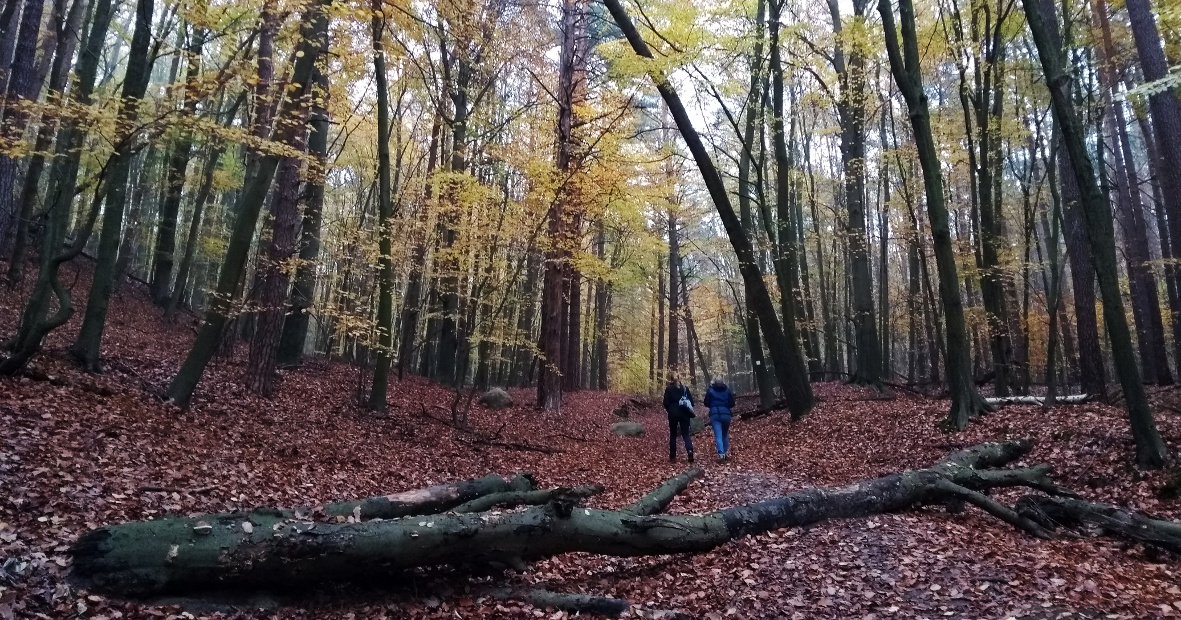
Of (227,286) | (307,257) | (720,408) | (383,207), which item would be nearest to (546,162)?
(383,207)

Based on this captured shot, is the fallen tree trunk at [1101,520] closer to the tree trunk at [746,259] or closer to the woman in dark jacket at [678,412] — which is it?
the woman in dark jacket at [678,412]

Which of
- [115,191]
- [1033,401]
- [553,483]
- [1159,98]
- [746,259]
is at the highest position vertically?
[1159,98]

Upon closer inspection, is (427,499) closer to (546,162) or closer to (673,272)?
(546,162)

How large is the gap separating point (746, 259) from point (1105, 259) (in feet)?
23.6

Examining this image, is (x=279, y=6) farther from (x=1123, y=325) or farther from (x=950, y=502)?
(x=1123, y=325)

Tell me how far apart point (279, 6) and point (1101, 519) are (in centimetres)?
1321

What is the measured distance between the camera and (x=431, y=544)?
5.04 meters

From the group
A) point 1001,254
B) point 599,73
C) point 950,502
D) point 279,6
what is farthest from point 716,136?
point 950,502

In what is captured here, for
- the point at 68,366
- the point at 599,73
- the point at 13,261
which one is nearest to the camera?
the point at 68,366

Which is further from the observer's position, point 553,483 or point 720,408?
point 720,408

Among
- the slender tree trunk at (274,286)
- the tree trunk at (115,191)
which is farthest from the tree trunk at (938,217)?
the tree trunk at (115,191)

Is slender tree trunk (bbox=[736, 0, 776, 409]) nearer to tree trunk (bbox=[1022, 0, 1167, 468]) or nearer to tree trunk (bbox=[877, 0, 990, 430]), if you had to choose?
tree trunk (bbox=[877, 0, 990, 430])

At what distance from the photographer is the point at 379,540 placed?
4895 millimetres

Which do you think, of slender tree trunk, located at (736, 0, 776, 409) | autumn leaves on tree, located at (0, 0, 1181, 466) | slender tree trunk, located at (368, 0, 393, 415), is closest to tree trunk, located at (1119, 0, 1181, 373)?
autumn leaves on tree, located at (0, 0, 1181, 466)
